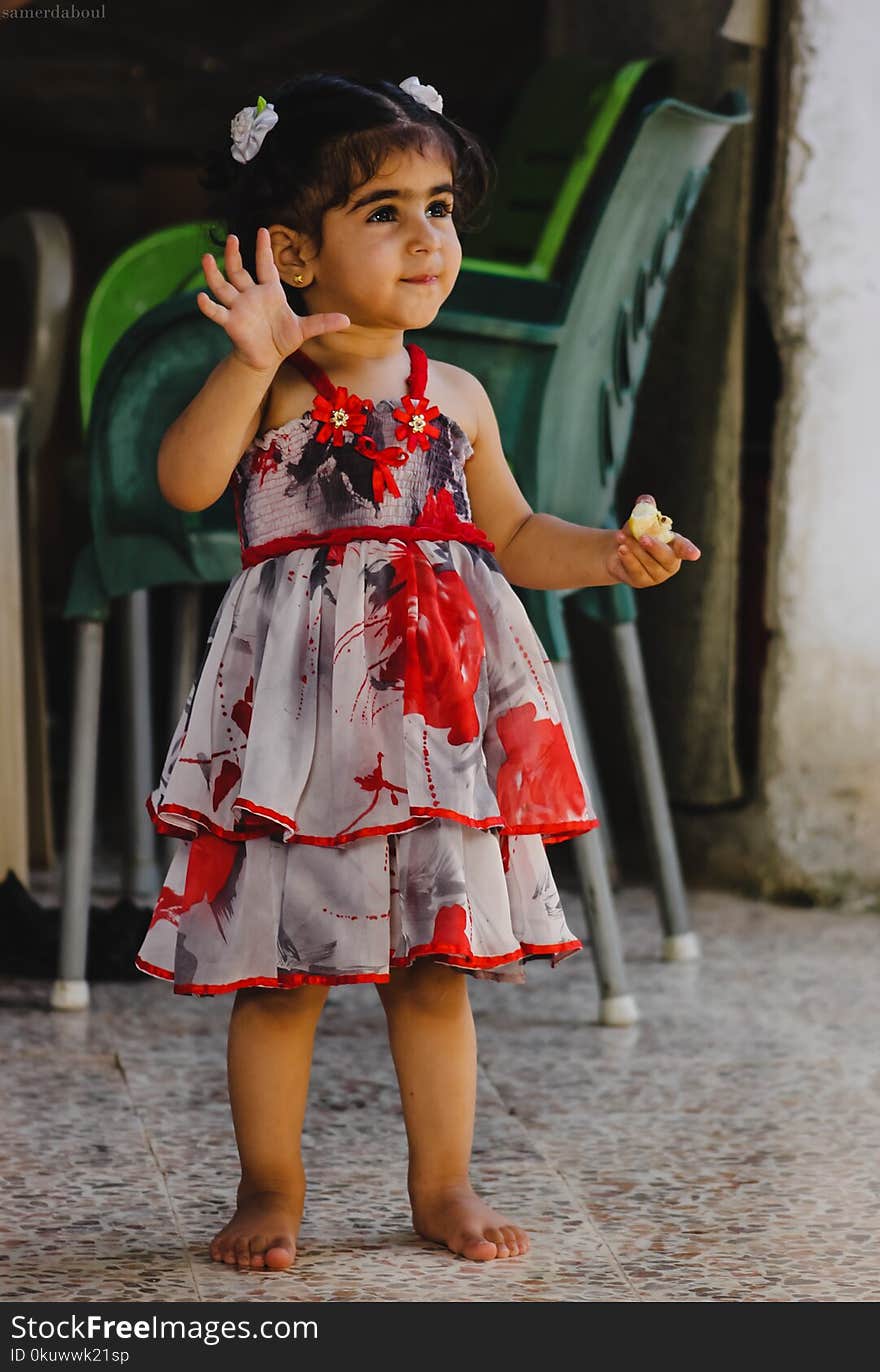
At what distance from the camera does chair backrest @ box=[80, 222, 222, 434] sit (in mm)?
2701

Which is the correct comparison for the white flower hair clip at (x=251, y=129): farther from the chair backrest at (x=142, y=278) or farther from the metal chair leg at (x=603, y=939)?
the chair backrest at (x=142, y=278)

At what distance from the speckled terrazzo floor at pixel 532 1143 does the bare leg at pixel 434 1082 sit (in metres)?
0.04

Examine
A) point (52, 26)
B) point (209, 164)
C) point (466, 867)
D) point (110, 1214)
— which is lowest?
point (110, 1214)

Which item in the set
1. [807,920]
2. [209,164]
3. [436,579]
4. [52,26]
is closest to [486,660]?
[436,579]

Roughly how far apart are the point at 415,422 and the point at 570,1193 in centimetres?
65

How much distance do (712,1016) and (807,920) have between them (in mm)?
546

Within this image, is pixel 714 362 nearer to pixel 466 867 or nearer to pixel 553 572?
pixel 553 572

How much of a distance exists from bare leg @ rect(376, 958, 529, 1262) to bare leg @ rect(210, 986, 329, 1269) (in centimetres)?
7

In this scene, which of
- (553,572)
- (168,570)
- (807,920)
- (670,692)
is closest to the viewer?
(553,572)

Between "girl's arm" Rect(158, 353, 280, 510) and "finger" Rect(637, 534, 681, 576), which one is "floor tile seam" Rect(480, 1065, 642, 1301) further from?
"girl's arm" Rect(158, 353, 280, 510)

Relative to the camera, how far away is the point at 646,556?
55.4 inches

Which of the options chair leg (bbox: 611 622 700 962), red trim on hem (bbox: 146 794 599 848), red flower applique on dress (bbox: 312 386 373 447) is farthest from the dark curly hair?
chair leg (bbox: 611 622 700 962)

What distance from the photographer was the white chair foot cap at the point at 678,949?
2457 mm

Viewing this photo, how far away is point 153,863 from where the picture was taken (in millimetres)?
2746
